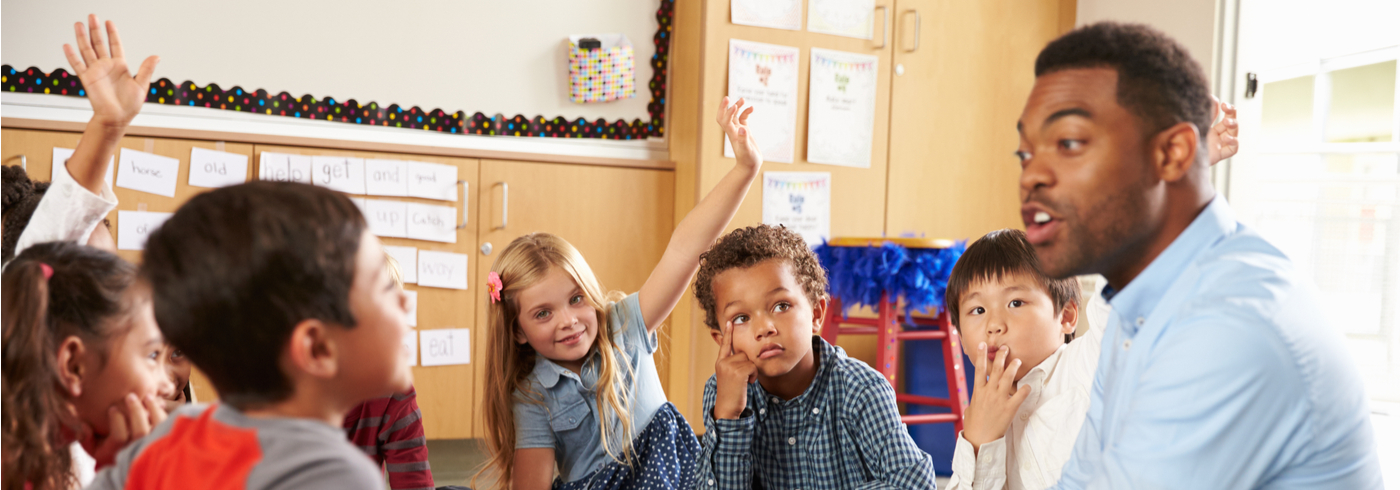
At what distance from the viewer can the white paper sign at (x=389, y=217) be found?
296cm

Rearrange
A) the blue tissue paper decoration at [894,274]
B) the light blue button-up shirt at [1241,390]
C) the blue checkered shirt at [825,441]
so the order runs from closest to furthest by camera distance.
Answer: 1. the light blue button-up shirt at [1241,390]
2. the blue checkered shirt at [825,441]
3. the blue tissue paper decoration at [894,274]

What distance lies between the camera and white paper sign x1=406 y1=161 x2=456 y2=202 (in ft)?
9.85

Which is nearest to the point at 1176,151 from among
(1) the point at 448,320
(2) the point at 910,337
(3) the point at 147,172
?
(2) the point at 910,337

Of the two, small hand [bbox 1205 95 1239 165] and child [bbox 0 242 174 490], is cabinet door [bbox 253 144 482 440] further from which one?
small hand [bbox 1205 95 1239 165]

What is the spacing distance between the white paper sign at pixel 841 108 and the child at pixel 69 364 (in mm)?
2612

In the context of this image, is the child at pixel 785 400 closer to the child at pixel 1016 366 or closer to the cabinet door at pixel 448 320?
the child at pixel 1016 366

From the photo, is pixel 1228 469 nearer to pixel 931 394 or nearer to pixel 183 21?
pixel 931 394

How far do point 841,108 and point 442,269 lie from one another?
1585 mm

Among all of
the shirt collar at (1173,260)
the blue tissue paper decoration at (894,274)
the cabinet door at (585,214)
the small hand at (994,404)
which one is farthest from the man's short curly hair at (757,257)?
the cabinet door at (585,214)

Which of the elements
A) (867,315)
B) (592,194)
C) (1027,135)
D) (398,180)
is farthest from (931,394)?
(1027,135)

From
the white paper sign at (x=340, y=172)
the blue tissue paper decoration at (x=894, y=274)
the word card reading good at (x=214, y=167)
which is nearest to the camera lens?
the blue tissue paper decoration at (x=894, y=274)

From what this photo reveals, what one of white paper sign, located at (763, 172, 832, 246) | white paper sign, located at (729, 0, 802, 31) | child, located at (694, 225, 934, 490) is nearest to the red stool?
white paper sign, located at (763, 172, 832, 246)

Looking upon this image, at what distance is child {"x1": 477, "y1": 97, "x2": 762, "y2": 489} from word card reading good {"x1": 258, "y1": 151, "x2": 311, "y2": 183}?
1.47 metres

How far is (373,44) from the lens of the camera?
3.08 m
